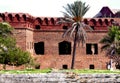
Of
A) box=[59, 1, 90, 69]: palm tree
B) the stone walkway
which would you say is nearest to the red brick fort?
box=[59, 1, 90, 69]: palm tree

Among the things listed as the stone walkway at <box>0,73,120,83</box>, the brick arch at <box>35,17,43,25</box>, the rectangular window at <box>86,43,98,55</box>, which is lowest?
the stone walkway at <box>0,73,120,83</box>

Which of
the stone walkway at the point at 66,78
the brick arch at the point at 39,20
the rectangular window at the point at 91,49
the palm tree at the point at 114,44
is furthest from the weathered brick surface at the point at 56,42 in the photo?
the stone walkway at the point at 66,78

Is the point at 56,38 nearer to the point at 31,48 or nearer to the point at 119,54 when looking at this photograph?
the point at 31,48

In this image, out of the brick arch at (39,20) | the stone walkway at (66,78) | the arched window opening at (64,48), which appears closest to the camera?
the stone walkway at (66,78)

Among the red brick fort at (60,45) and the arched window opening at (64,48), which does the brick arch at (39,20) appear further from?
the arched window opening at (64,48)

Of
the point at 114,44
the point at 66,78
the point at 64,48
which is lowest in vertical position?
the point at 66,78

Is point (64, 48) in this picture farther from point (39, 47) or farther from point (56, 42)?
point (39, 47)

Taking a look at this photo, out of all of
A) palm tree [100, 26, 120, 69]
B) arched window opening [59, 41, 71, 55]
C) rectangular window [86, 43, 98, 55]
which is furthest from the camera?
rectangular window [86, 43, 98, 55]

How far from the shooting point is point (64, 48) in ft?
167

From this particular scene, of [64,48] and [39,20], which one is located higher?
[39,20]

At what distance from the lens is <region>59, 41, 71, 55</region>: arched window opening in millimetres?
50906

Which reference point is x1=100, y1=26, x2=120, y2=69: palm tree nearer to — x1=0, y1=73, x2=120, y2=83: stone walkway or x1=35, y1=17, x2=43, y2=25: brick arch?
x1=35, y1=17, x2=43, y2=25: brick arch

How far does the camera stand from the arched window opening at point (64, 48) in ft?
167

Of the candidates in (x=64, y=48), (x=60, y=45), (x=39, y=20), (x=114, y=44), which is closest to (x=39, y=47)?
(x=60, y=45)
